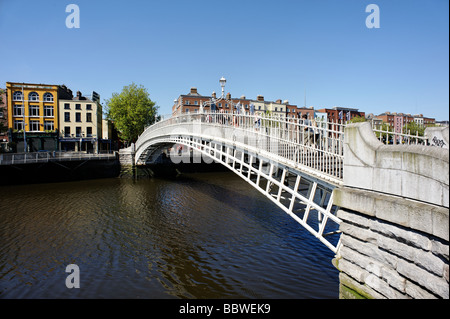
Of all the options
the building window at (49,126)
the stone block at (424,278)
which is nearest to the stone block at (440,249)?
the stone block at (424,278)

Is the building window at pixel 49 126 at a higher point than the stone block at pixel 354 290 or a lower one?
higher

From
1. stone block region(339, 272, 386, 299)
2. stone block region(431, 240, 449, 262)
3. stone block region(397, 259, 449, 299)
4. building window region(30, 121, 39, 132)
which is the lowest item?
stone block region(339, 272, 386, 299)

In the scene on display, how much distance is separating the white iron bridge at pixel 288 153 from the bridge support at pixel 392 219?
0.94 meters

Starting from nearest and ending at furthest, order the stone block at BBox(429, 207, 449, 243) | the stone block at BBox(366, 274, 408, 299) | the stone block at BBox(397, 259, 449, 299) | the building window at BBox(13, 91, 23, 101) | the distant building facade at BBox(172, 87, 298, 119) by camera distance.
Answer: the stone block at BBox(429, 207, 449, 243) → the stone block at BBox(397, 259, 449, 299) → the stone block at BBox(366, 274, 408, 299) → the building window at BBox(13, 91, 23, 101) → the distant building facade at BBox(172, 87, 298, 119)

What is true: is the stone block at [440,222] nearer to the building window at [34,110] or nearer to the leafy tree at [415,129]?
the leafy tree at [415,129]

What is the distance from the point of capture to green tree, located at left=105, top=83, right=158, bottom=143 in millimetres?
43469

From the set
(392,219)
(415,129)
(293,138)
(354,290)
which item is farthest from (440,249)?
(415,129)

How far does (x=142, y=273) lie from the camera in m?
8.48

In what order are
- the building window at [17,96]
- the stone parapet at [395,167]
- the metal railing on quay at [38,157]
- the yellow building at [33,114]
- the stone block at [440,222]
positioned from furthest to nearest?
the building window at [17,96]
the yellow building at [33,114]
the metal railing on quay at [38,157]
the stone parapet at [395,167]
the stone block at [440,222]

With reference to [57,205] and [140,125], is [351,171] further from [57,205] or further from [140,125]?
[140,125]

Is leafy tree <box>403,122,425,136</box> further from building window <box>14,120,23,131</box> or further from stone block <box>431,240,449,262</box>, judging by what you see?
building window <box>14,120,23,131</box>

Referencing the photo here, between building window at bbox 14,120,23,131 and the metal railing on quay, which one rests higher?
building window at bbox 14,120,23,131

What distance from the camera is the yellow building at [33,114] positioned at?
37.6 m

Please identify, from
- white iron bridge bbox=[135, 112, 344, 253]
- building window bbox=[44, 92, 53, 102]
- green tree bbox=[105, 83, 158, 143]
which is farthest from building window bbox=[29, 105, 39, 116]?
white iron bridge bbox=[135, 112, 344, 253]
